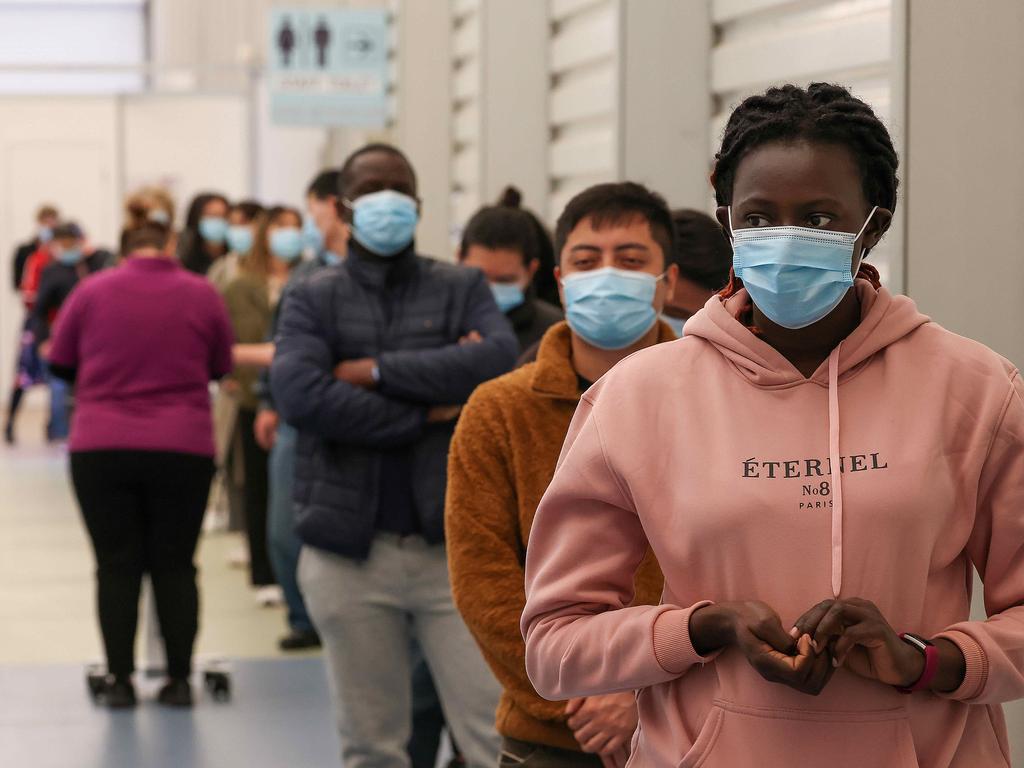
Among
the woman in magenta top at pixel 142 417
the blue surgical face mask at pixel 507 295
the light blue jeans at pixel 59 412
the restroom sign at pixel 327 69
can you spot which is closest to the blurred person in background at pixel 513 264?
the blue surgical face mask at pixel 507 295

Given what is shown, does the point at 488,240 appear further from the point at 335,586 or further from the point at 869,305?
the point at 869,305

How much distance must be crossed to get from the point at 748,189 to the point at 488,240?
2.76 meters

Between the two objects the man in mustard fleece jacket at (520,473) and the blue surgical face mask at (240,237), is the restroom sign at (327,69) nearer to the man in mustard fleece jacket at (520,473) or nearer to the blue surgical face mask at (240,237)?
the blue surgical face mask at (240,237)

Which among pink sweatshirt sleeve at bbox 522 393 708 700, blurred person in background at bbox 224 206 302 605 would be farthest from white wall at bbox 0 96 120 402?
pink sweatshirt sleeve at bbox 522 393 708 700

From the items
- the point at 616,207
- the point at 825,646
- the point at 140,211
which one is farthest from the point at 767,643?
the point at 140,211

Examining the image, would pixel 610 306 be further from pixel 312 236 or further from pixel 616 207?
pixel 312 236

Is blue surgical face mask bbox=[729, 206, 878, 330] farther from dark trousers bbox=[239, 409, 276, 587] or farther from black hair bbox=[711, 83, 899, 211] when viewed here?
dark trousers bbox=[239, 409, 276, 587]

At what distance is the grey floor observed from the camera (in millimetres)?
5676

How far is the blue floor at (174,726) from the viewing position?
221 inches

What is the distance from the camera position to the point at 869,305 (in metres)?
1.96

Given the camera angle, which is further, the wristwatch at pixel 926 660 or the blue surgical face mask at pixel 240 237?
the blue surgical face mask at pixel 240 237

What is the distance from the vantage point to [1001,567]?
188cm

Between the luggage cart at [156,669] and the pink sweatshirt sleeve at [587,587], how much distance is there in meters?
4.43

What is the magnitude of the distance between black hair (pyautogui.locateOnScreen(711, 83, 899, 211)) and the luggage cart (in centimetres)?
469
